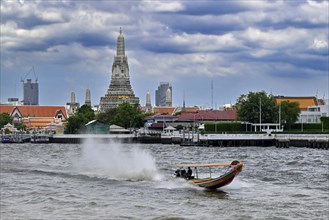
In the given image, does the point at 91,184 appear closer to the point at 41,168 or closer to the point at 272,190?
the point at 272,190

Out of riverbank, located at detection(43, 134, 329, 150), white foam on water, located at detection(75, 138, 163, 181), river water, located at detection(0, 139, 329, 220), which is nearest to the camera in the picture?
river water, located at detection(0, 139, 329, 220)

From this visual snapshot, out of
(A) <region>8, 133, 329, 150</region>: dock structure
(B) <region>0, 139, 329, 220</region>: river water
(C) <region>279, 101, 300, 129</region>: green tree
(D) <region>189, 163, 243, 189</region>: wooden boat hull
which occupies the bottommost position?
(B) <region>0, 139, 329, 220</region>: river water

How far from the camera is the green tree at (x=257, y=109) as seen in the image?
17812cm

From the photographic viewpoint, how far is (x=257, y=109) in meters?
179

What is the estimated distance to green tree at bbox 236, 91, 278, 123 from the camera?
17812cm

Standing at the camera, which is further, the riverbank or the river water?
the riverbank

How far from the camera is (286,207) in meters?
46.3

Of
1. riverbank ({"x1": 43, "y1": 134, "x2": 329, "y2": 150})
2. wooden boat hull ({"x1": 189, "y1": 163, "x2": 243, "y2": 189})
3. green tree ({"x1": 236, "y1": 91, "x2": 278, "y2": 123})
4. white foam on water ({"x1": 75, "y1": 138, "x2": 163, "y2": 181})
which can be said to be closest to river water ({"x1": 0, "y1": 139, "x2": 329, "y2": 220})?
white foam on water ({"x1": 75, "y1": 138, "x2": 163, "y2": 181})

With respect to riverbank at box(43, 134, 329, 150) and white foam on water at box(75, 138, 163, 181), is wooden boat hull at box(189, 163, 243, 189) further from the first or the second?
riverbank at box(43, 134, 329, 150)

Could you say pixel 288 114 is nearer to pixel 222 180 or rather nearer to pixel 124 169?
pixel 124 169

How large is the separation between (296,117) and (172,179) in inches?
4874

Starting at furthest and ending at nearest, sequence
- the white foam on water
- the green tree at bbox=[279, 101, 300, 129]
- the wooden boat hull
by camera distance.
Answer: the green tree at bbox=[279, 101, 300, 129], the white foam on water, the wooden boat hull

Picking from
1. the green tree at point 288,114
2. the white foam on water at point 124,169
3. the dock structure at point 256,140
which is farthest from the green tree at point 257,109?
the white foam on water at point 124,169

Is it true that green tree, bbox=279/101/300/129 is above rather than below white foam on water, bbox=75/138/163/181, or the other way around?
above
